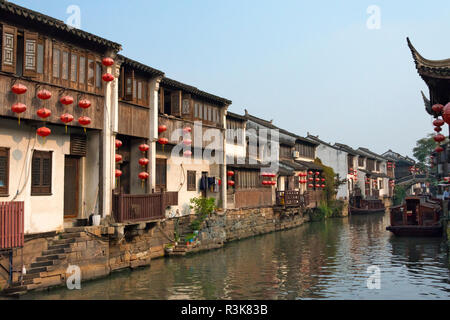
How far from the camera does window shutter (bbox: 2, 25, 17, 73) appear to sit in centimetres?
1264

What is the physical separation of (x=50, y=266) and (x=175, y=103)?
10467 mm

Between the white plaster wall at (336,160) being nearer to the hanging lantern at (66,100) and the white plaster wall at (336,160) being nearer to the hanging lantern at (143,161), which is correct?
the hanging lantern at (143,161)

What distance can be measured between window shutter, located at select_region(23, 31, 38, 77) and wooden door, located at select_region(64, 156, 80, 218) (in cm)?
391

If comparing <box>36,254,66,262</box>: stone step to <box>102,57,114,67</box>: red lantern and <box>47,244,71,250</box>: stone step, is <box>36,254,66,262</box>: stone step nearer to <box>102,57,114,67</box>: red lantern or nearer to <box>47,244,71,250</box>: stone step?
<box>47,244,71,250</box>: stone step

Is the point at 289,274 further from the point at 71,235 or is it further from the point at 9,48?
the point at 9,48

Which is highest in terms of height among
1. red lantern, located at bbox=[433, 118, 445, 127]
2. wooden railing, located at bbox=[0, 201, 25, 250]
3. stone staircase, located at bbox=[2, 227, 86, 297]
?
red lantern, located at bbox=[433, 118, 445, 127]

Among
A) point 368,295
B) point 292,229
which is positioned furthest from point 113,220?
point 292,229

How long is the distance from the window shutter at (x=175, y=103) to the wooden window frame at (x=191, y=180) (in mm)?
3873

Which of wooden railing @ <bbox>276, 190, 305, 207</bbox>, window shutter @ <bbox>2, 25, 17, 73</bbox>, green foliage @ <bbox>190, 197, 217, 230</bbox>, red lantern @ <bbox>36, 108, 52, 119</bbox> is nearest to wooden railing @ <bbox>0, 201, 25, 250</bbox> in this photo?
red lantern @ <bbox>36, 108, 52, 119</bbox>

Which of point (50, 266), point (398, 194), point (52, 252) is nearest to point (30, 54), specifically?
point (52, 252)

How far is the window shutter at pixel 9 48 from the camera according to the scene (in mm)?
12641

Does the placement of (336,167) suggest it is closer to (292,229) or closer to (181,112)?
(292,229)

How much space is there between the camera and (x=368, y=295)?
13641 millimetres

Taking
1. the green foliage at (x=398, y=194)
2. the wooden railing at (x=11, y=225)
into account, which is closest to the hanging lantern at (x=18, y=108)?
the wooden railing at (x=11, y=225)
